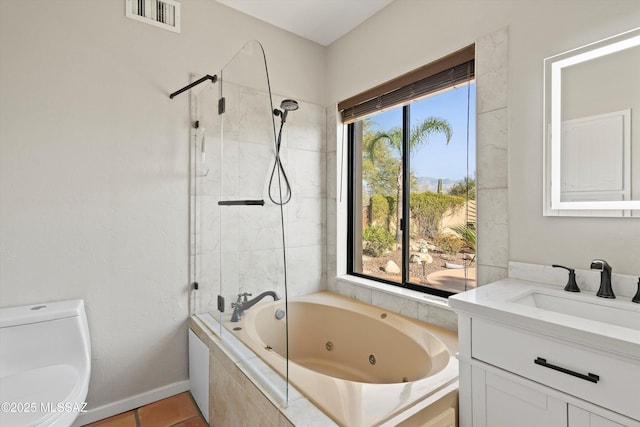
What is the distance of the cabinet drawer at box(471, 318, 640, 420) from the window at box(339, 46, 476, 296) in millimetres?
803

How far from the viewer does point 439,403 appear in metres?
1.21

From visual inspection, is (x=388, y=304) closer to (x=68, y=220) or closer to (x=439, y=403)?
(x=439, y=403)

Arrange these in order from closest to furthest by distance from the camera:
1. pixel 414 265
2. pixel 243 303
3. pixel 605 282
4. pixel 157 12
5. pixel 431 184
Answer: pixel 605 282 < pixel 243 303 < pixel 157 12 < pixel 431 184 < pixel 414 265

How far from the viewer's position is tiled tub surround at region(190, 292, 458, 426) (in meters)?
1.16

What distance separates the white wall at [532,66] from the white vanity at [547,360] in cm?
22

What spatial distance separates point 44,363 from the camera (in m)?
1.55

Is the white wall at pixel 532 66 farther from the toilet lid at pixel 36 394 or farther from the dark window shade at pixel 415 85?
the toilet lid at pixel 36 394

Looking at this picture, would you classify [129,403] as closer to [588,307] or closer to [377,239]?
[377,239]

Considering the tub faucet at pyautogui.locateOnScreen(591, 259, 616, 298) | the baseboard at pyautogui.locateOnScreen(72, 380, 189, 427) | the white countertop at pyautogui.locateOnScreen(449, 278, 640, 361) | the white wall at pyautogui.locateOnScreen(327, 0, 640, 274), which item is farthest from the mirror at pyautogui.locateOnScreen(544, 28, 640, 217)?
the baseboard at pyautogui.locateOnScreen(72, 380, 189, 427)

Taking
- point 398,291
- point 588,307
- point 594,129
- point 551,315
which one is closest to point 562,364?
→ point 551,315

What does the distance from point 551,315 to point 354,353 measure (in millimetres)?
1408

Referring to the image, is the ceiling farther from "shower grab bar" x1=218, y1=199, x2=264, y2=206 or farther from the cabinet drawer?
the cabinet drawer

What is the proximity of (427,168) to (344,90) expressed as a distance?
1003mm

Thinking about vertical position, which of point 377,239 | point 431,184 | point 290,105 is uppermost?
point 290,105
